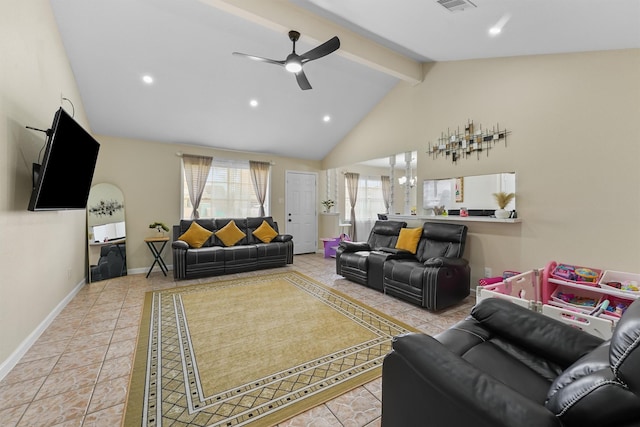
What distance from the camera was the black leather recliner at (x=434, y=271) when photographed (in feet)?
10.1

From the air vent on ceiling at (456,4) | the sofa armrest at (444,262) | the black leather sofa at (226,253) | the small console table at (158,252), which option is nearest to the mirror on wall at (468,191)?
the sofa armrest at (444,262)

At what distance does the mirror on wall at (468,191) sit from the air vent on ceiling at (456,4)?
2.04 metres

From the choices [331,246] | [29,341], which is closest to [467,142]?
[331,246]

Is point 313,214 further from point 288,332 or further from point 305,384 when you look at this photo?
point 305,384

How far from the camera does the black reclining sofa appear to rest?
311cm

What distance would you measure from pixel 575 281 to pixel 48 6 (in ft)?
20.1

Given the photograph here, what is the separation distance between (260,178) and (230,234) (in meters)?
1.72

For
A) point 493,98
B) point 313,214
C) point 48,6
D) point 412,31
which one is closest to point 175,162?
point 48,6

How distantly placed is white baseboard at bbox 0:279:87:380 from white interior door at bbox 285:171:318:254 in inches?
172

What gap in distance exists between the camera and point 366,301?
11.3 feet

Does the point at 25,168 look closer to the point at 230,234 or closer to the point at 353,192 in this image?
the point at 230,234

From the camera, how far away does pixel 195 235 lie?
4.92m

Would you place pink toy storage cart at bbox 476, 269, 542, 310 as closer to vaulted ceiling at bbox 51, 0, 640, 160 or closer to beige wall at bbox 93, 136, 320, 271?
vaulted ceiling at bbox 51, 0, 640, 160

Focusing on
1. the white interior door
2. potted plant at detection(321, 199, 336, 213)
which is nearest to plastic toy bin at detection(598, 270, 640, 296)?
potted plant at detection(321, 199, 336, 213)
